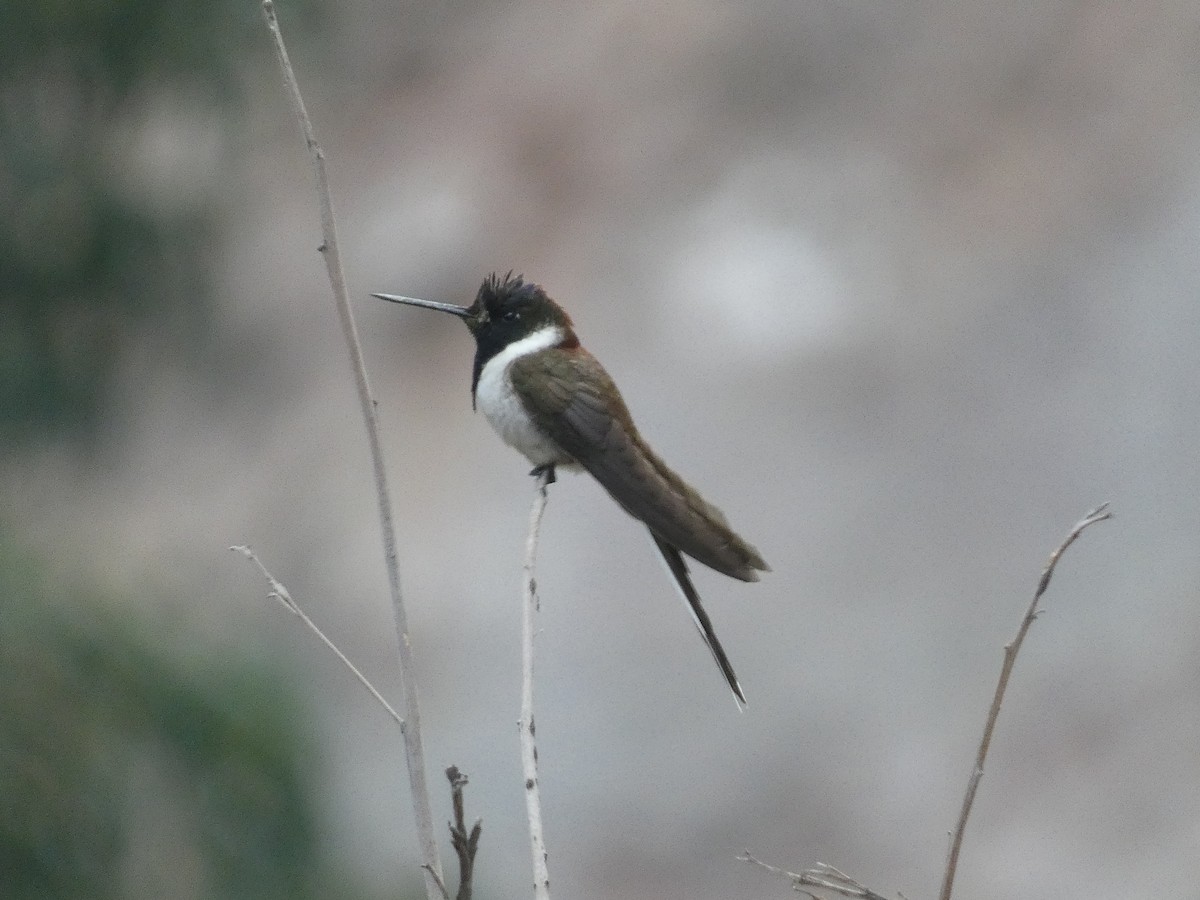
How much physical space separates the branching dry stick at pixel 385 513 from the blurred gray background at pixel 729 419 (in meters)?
3.77

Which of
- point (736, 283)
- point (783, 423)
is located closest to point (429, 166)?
point (736, 283)

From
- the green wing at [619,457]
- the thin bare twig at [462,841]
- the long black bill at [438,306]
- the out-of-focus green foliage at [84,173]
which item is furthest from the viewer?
the out-of-focus green foliage at [84,173]

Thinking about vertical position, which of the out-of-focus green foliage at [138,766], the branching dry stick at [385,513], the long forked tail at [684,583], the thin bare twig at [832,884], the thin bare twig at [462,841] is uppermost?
the out-of-focus green foliage at [138,766]

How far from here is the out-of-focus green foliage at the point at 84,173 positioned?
6.78 meters

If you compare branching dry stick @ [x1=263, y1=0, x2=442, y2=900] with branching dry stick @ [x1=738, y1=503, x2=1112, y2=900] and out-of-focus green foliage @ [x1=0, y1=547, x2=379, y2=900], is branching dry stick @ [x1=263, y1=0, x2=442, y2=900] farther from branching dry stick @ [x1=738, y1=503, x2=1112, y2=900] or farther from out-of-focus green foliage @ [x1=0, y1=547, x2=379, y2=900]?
out-of-focus green foliage @ [x1=0, y1=547, x2=379, y2=900]

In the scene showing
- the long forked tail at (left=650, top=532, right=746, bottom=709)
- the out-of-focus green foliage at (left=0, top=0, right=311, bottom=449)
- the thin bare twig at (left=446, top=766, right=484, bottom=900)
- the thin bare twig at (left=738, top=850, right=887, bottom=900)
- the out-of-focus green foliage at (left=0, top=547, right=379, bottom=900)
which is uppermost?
the out-of-focus green foliage at (left=0, top=0, right=311, bottom=449)

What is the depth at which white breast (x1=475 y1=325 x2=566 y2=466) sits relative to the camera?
279 centimetres

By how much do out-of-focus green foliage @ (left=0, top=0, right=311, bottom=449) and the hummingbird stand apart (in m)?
4.50

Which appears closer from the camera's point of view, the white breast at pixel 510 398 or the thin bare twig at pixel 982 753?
the thin bare twig at pixel 982 753

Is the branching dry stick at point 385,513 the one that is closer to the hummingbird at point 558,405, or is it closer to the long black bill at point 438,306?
the long black bill at point 438,306

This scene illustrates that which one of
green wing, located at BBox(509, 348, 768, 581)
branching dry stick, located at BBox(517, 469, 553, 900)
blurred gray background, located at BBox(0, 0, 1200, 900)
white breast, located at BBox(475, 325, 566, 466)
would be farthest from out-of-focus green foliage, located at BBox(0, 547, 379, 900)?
branching dry stick, located at BBox(517, 469, 553, 900)

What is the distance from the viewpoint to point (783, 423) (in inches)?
396

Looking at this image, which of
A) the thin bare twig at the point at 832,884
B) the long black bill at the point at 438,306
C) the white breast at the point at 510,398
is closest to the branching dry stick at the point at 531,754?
the thin bare twig at the point at 832,884

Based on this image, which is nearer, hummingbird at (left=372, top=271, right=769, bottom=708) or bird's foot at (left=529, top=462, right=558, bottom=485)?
hummingbird at (left=372, top=271, right=769, bottom=708)
